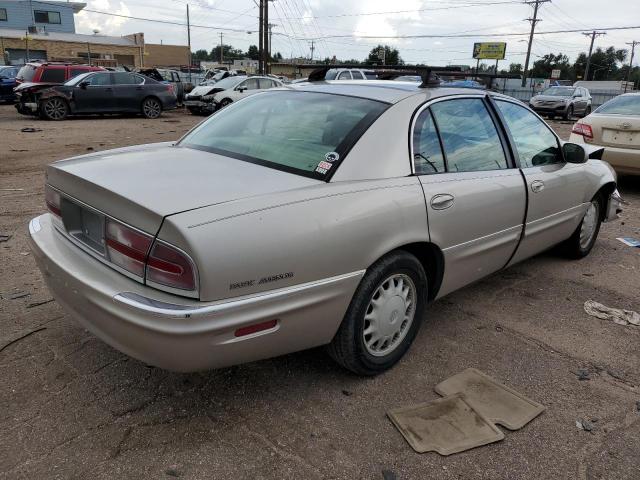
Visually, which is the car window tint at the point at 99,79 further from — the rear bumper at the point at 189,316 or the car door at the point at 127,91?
the rear bumper at the point at 189,316

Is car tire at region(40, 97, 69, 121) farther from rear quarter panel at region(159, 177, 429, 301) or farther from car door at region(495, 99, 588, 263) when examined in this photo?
rear quarter panel at region(159, 177, 429, 301)

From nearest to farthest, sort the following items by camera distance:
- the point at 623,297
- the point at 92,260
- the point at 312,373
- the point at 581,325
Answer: the point at 92,260
the point at 312,373
the point at 581,325
the point at 623,297

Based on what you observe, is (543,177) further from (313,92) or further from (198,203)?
(198,203)

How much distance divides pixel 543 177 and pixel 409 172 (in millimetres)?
1557

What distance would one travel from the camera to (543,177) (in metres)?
3.86

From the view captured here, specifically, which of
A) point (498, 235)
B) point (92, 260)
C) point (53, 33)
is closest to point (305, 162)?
point (92, 260)

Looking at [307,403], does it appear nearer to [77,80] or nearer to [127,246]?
[127,246]

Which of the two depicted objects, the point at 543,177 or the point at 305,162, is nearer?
the point at 305,162

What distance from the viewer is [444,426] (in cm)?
252

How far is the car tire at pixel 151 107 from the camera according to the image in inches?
689

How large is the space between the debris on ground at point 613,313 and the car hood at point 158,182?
264 centimetres

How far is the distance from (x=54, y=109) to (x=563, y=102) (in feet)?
66.4

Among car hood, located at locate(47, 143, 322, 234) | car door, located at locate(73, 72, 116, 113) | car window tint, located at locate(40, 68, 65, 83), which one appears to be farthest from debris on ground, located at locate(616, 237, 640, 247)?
car window tint, located at locate(40, 68, 65, 83)

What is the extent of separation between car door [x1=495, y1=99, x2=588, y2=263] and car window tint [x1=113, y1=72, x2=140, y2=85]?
15.4m
